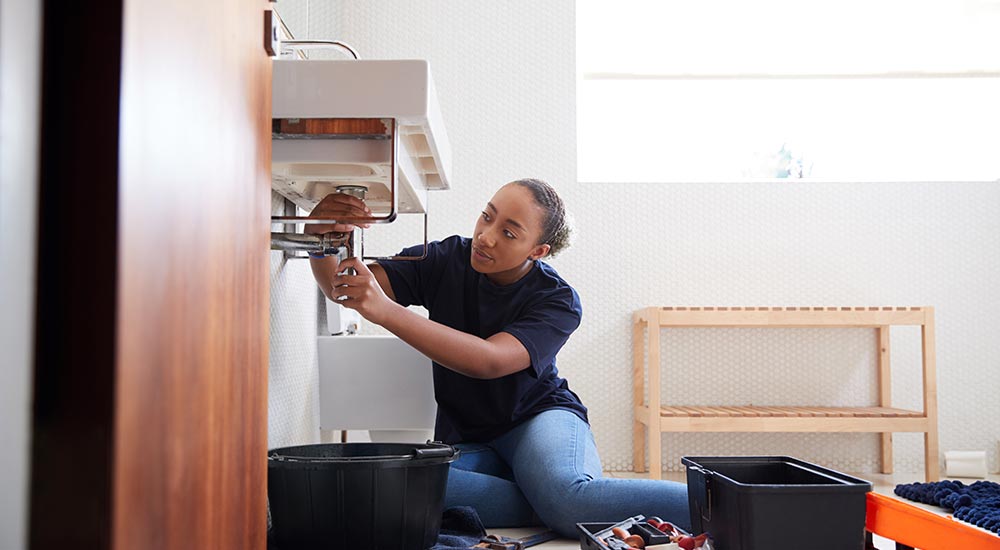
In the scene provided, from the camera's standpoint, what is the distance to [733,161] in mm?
3869

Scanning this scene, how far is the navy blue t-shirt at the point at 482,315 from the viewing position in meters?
2.15

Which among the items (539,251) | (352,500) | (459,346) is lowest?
(352,500)

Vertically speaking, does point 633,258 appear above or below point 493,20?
below

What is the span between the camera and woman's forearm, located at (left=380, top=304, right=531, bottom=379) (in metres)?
1.68

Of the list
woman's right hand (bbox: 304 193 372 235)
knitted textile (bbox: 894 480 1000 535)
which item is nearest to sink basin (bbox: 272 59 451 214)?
woman's right hand (bbox: 304 193 372 235)

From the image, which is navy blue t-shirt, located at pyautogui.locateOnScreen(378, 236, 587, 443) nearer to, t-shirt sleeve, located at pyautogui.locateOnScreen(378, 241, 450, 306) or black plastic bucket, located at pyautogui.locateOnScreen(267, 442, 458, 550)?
t-shirt sleeve, located at pyautogui.locateOnScreen(378, 241, 450, 306)

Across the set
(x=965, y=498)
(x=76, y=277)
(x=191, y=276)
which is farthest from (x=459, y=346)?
(x=965, y=498)

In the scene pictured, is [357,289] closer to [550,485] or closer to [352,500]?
[352,500]

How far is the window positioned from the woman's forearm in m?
1.97

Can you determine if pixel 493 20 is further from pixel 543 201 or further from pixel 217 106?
pixel 217 106

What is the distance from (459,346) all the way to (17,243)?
126 centimetres

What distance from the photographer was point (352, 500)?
1.45 metres

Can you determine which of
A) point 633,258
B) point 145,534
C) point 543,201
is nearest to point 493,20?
point 633,258

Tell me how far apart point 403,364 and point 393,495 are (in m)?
0.84
